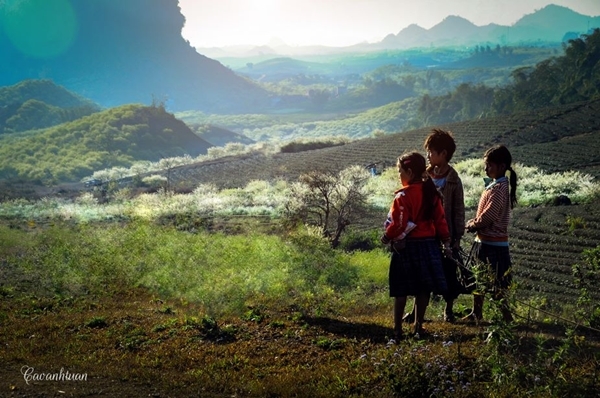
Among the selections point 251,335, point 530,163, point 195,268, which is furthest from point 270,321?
point 530,163

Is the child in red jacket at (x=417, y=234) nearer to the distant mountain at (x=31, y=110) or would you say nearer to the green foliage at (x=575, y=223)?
the green foliage at (x=575, y=223)

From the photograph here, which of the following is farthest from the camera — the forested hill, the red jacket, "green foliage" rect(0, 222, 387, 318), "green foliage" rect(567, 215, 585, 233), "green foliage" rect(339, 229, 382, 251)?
the forested hill

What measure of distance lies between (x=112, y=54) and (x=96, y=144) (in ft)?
357

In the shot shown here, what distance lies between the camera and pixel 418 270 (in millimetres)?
4672

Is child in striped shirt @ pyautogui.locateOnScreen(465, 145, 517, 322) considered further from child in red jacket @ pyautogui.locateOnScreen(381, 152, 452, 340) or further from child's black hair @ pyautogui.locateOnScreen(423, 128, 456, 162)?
child in red jacket @ pyautogui.locateOnScreen(381, 152, 452, 340)

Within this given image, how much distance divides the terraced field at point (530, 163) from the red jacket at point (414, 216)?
23.0ft

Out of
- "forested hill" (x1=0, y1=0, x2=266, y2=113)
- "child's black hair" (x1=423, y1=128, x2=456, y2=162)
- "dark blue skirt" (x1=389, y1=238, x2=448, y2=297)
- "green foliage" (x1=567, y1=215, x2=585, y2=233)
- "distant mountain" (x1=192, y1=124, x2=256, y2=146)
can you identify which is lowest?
"distant mountain" (x1=192, y1=124, x2=256, y2=146)

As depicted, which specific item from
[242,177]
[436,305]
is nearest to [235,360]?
[436,305]

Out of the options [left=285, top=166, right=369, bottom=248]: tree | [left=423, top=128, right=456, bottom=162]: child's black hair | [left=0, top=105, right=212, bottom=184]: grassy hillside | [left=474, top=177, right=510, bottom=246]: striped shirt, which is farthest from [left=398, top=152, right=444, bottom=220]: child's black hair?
[left=0, top=105, right=212, bottom=184]: grassy hillside

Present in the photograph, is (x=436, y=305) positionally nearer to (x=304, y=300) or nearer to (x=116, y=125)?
(x=304, y=300)

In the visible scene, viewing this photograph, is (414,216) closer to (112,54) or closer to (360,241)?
(360,241)

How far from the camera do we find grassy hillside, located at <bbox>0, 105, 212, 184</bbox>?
2566 inches

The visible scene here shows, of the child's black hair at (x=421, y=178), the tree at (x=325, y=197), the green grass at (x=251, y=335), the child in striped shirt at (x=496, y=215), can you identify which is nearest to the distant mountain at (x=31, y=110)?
the tree at (x=325, y=197)

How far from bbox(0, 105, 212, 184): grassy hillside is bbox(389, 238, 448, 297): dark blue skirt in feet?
200
